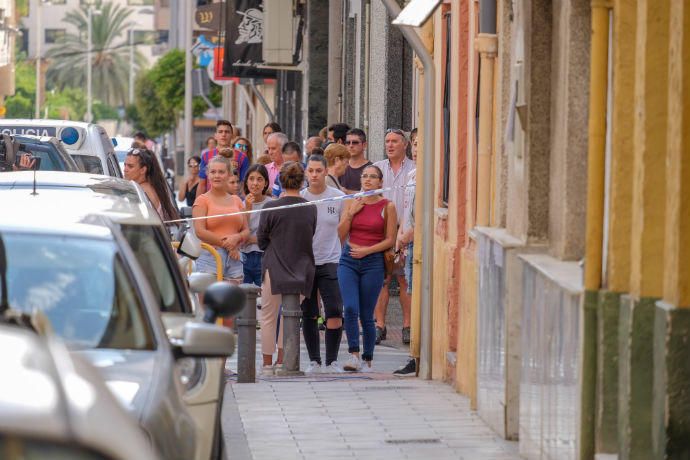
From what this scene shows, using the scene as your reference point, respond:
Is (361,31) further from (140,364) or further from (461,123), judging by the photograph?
(140,364)

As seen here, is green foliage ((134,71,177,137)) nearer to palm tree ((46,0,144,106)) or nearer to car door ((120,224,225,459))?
palm tree ((46,0,144,106))

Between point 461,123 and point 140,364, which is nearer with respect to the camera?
point 140,364

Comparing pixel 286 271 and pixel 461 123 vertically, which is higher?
pixel 461 123

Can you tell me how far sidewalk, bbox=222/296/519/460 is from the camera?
9.11 meters

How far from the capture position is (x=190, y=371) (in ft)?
22.4

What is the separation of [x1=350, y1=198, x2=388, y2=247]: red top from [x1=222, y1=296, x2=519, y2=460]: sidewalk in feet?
4.27

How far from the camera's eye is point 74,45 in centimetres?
11256

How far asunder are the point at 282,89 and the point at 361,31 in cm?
1335

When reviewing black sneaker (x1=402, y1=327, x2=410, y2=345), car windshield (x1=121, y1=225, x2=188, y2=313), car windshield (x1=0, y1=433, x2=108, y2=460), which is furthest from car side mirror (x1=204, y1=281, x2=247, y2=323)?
black sneaker (x1=402, y1=327, x2=410, y2=345)

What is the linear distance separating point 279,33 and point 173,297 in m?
22.5

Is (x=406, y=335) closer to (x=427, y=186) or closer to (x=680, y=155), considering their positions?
(x=427, y=186)

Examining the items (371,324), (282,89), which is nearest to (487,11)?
(371,324)

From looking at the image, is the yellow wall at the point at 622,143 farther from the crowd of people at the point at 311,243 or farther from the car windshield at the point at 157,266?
the crowd of people at the point at 311,243

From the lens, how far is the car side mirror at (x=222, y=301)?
6734 millimetres
